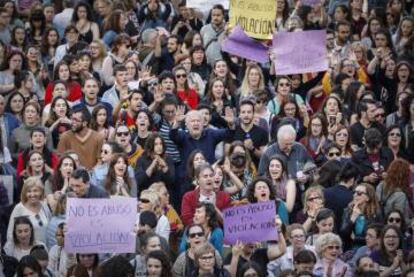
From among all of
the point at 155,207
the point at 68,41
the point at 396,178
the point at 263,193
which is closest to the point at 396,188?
the point at 396,178

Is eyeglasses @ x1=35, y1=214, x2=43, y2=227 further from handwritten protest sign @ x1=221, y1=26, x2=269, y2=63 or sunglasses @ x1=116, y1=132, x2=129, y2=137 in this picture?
handwritten protest sign @ x1=221, y1=26, x2=269, y2=63

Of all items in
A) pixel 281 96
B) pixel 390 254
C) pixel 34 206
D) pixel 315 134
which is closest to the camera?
pixel 390 254

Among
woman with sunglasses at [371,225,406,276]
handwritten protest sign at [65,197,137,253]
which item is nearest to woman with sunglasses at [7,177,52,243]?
handwritten protest sign at [65,197,137,253]

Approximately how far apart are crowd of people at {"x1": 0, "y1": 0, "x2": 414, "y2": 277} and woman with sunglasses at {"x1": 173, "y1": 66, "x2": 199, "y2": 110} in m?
0.03

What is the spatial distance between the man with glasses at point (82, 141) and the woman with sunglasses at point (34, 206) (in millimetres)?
1637

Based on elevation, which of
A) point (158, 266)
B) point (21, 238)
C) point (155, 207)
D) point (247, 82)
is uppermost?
point (247, 82)

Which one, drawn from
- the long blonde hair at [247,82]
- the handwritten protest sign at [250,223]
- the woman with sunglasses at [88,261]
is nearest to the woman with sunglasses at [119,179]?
the woman with sunglasses at [88,261]

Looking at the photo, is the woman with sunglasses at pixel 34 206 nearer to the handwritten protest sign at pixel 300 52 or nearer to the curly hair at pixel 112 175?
the curly hair at pixel 112 175

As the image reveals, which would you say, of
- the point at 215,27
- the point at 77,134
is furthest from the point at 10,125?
the point at 215,27

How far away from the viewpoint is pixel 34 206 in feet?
60.8

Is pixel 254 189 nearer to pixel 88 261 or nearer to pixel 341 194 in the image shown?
pixel 341 194

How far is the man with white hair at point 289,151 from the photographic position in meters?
20.0

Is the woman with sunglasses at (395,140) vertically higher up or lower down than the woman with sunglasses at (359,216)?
higher up

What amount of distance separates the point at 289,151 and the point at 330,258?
2580mm
